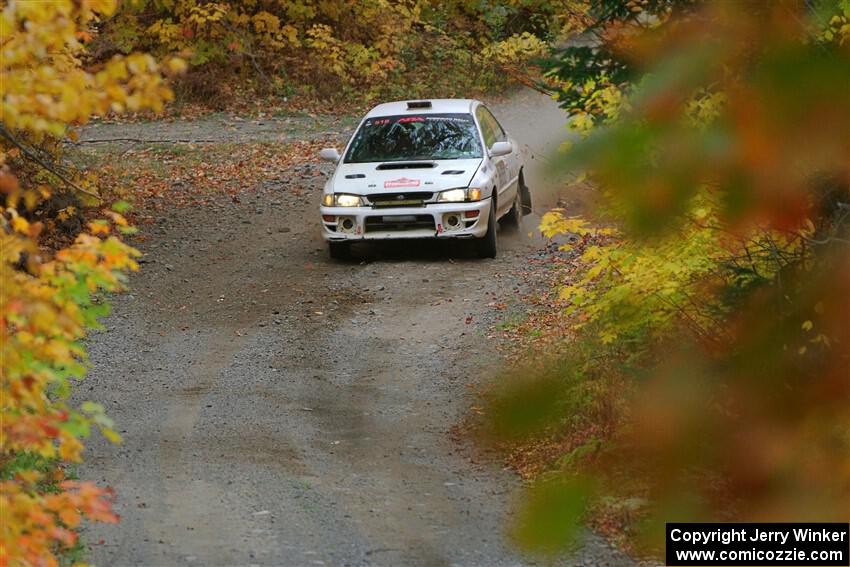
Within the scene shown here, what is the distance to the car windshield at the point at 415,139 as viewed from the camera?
13617 millimetres

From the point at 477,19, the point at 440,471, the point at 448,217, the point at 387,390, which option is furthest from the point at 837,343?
the point at 477,19

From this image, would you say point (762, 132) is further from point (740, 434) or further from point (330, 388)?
point (330, 388)

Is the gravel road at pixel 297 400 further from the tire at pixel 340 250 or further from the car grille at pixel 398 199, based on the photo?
the car grille at pixel 398 199

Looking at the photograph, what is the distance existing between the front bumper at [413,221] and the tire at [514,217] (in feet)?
6.34

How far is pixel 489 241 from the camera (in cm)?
1356

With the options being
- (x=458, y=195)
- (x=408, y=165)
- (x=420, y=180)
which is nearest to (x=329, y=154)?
(x=408, y=165)

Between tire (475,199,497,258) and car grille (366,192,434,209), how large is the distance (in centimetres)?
86

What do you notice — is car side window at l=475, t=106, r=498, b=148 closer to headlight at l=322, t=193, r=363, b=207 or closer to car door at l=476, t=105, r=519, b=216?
car door at l=476, t=105, r=519, b=216

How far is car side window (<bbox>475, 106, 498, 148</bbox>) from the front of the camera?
14000 mm

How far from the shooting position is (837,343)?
6.28 feet

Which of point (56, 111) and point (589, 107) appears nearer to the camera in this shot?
point (56, 111)

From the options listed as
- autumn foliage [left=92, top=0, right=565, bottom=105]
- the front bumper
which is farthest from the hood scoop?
autumn foliage [left=92, top=0, right=565, bottom=105]

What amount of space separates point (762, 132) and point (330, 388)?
26.3ft

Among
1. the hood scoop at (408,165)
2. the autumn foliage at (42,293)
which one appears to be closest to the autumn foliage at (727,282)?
the autumn foliage at (42,293)
